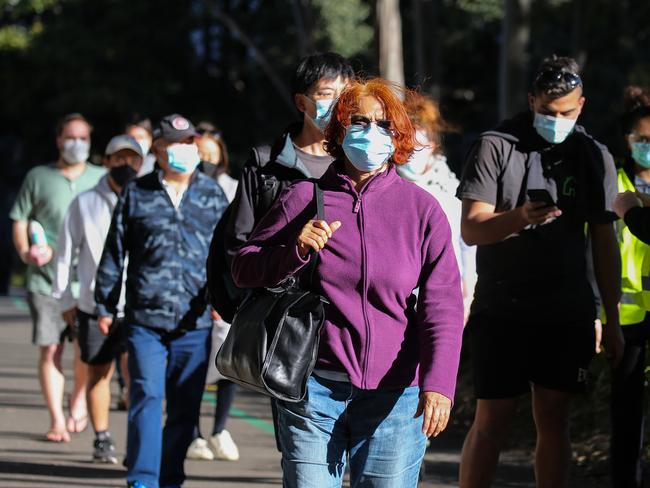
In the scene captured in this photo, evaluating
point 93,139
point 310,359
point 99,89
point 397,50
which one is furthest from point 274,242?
point 93,139

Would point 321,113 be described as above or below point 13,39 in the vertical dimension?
above

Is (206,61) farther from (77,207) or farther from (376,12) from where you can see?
(77,207)

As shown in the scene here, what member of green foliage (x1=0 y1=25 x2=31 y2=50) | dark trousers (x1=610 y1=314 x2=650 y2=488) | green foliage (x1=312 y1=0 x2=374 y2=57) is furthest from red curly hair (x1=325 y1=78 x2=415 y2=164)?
green foliage (x1=0 y1=25 x2=31 y2=50)

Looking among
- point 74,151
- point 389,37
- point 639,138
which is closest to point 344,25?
point 389,37

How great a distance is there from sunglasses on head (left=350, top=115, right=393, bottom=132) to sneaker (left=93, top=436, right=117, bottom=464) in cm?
437

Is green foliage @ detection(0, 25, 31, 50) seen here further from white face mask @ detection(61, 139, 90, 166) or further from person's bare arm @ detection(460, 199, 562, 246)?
person's bare arm @ detection(460, 199, 562, 246)

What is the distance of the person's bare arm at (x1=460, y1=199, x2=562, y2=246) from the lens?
16.8ft

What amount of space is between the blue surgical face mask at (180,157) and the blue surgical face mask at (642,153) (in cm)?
220

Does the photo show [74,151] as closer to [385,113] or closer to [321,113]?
[321,113]

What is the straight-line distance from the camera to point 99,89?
35.8m

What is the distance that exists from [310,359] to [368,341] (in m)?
0.18

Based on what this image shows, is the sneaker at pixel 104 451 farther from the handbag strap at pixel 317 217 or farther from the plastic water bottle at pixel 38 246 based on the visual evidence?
the handbag strap at pixel 317 217

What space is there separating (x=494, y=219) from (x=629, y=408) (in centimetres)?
139

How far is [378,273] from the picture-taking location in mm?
4258
